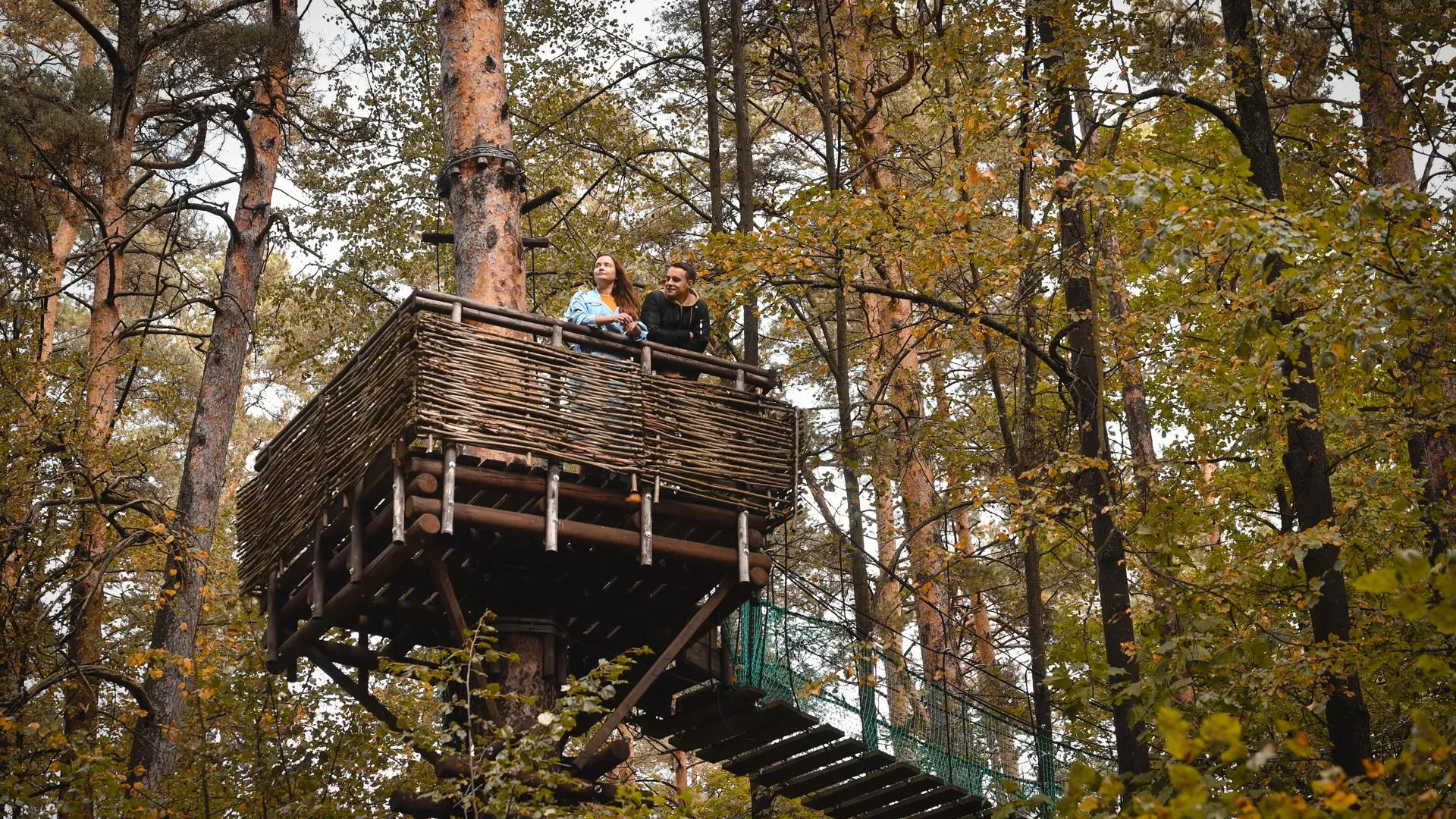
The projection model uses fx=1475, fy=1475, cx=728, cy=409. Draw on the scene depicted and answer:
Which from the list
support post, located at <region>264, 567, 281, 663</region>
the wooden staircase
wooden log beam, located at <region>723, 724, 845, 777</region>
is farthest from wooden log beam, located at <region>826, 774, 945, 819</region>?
support post, located at <region>264, 567, 281, 663</region>

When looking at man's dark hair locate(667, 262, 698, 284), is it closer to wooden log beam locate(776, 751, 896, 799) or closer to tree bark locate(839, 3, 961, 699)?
wooden log beam locate(776, 751, 896, 799)

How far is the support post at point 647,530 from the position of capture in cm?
898

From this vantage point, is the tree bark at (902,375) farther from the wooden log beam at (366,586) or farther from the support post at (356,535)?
the support post at (356,535)

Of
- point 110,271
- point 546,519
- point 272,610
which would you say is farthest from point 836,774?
point 110,271

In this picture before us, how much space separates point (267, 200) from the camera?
53.9 feet

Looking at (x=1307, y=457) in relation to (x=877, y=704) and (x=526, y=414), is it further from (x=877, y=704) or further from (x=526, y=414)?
(x=526, y=414)

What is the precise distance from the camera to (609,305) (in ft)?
32.7

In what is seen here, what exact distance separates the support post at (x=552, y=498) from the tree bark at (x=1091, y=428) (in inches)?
148

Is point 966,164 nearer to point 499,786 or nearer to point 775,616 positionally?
point 775,616

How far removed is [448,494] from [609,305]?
6.90 ft

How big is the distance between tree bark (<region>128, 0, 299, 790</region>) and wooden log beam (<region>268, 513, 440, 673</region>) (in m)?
1.57

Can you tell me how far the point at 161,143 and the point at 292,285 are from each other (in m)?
2.88

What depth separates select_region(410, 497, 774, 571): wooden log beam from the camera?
857cm

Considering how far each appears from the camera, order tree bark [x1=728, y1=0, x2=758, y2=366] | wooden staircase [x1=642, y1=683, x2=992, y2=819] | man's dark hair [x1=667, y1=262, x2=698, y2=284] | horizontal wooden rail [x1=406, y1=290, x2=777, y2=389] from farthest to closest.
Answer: tree bark [x1=728, y1=0, x2=758, y2=366] < wooden staircase [x1=642, y1=683, x2=992, y2=819] < man's dark hair [x1=667, y1=262, x2=698, y2=284] < horizontal wooden rail [x1=406, y1=290, x2=777, y2=389]
